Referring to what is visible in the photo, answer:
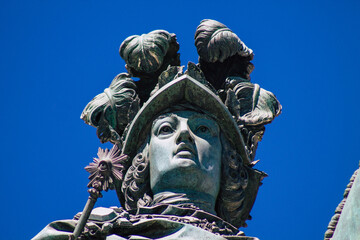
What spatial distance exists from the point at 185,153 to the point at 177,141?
0.34 metres

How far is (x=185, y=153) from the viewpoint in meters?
22.0

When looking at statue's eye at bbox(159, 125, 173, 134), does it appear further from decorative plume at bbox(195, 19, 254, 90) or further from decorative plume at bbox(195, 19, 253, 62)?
decorative plume at bbox(195, 19, 253, 62)

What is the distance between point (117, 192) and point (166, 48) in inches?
117

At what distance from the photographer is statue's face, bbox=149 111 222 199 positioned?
71.8 ft

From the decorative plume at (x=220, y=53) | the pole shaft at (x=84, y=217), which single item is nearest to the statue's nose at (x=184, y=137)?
the decorative plume at (x=220, y=53)

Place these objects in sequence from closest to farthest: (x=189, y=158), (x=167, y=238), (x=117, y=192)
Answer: (x=167, y=238) → (x=189, y=158) → (x=117, y=192)

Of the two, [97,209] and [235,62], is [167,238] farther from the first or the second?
[235,62]

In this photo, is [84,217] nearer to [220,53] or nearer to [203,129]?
[203,129]

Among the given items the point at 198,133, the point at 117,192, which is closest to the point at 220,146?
the point at 198,133

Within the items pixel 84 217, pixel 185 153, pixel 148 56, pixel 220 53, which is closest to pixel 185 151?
pixel 185 153

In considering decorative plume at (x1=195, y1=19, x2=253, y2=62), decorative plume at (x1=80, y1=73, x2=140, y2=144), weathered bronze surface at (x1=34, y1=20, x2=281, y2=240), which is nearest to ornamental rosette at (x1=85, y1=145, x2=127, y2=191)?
weathered bronze surface at (x1=34, y1=20, x2=281, y2=240)

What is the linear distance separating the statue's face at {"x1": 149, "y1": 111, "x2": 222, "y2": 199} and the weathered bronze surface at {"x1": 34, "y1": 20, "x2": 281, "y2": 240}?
17 mm

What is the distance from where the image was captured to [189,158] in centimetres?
2198

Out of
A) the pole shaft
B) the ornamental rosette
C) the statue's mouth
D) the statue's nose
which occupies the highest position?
the statue's nose
